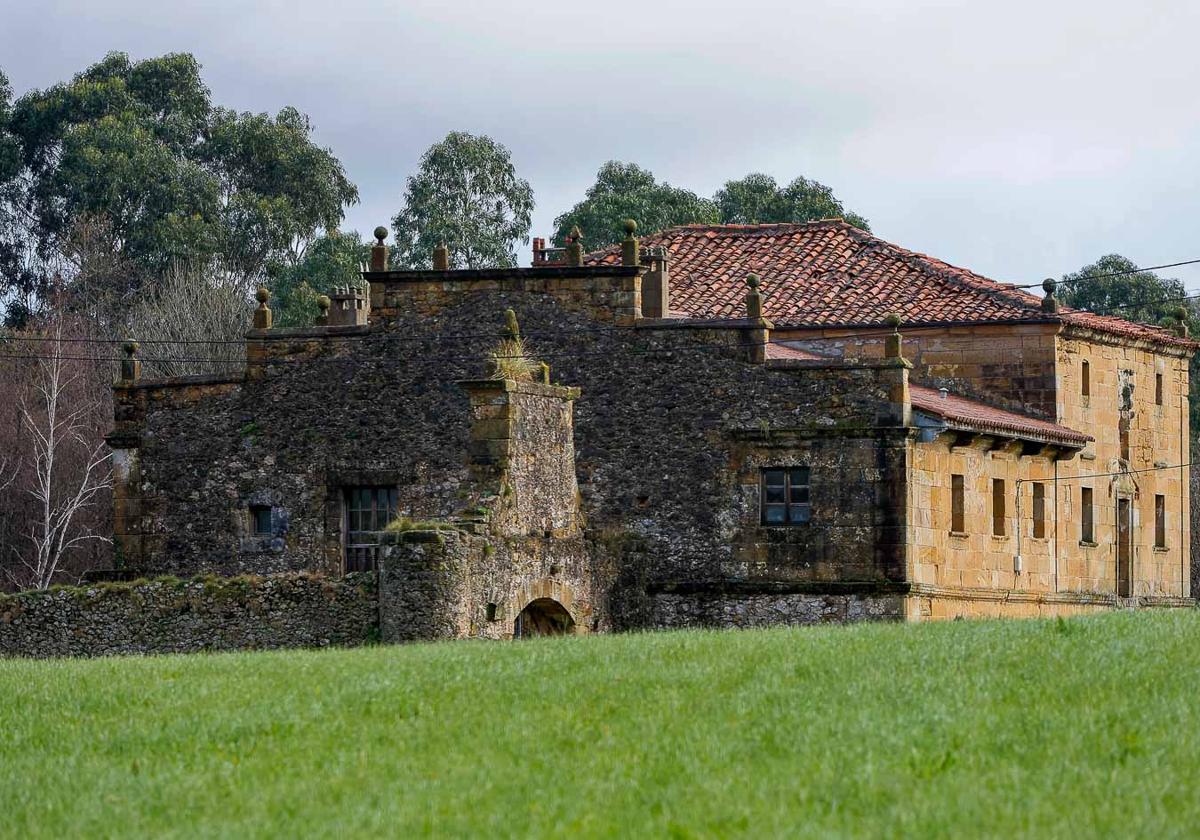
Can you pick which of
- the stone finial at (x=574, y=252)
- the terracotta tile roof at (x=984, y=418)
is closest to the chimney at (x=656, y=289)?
the stone finial at (x=574, y=252)

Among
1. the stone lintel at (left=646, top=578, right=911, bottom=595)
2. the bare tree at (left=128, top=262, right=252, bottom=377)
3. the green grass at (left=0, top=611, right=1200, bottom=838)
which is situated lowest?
the green grass at (left=0, top=611, right=1200, bottom=838)

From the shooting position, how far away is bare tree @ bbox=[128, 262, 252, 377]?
64188 mm

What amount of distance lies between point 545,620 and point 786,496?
17.0ft

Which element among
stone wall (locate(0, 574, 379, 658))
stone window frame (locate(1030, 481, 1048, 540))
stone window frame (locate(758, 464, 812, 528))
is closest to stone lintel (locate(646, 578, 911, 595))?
stone window frame (locate(758, 464, 812, 528))

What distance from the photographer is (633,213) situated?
71500 millimetres

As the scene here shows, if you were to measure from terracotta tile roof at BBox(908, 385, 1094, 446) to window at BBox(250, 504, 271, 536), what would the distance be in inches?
445

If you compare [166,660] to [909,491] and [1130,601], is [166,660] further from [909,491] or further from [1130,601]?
[1130,601]

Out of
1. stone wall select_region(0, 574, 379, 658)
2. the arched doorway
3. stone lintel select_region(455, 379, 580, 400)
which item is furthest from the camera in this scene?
the arched doorway

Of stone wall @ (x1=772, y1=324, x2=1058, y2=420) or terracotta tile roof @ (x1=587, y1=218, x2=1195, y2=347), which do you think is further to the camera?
terracotta tile roof @ (x1=587, y1=218, x2=1195, y2=347)

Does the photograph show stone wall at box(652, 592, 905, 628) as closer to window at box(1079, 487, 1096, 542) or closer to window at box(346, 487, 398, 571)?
window at box(346, 487, 398, 571)

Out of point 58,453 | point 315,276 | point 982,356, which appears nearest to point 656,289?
point 982,356

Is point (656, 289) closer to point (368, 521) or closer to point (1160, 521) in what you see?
point (368, 521)

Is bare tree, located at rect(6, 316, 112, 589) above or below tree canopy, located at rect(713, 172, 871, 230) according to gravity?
below

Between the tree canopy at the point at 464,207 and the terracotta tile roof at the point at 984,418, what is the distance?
31284 millimetres
